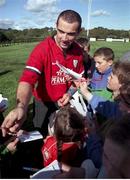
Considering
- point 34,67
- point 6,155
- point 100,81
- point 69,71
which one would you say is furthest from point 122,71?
point 100,81

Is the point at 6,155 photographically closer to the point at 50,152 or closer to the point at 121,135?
the point at 50,152

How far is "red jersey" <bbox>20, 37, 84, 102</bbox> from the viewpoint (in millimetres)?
4551

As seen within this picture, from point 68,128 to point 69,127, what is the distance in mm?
12

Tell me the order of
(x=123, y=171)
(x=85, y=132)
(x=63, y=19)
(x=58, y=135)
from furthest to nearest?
(x=63, y=19)
(x=85, y=132)
(x=58, y=135)
(x=123, y=171)

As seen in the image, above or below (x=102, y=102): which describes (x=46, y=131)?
below

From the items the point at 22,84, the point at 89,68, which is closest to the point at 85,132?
the point at 22,84

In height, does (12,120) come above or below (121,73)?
below

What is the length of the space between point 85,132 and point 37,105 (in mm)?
1654

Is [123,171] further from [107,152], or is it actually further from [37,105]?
[37,105]

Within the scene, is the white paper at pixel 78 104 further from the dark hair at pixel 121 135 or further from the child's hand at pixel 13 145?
the dark hair at pixel 121 135

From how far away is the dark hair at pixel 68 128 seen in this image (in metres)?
3.31

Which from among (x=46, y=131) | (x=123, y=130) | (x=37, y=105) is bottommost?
(x=46, y=131)

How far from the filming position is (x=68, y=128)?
3336 mm

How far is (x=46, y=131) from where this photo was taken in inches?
208
